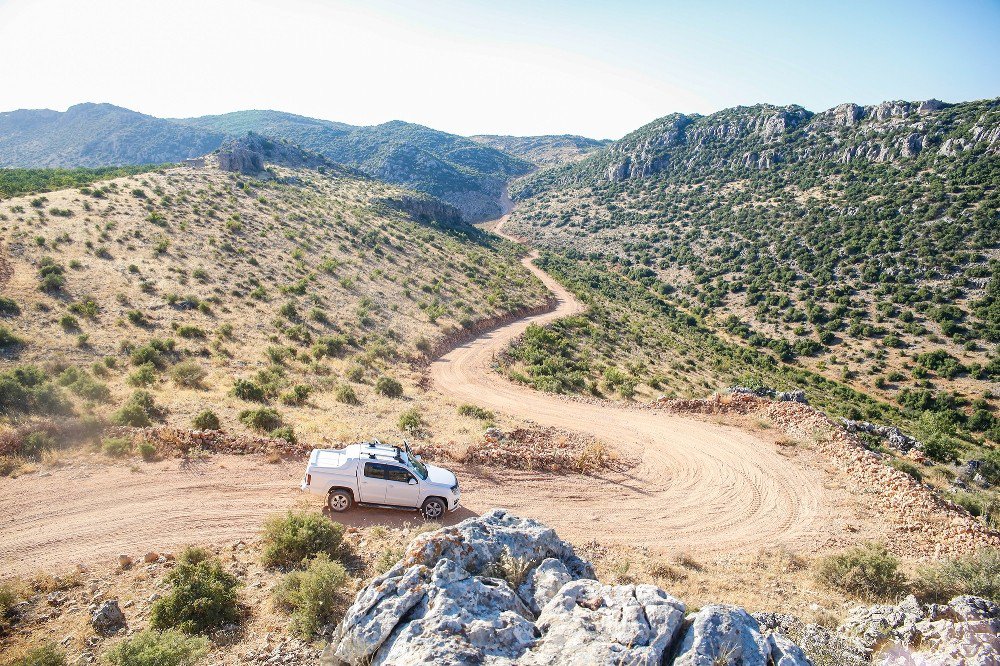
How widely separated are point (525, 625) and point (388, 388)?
1796 cm

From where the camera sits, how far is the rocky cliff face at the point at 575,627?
5.85m

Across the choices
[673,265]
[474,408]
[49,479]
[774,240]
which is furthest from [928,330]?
[49,479]

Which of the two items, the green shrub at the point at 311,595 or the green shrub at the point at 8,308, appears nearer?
the green shrub at the point at 311,595

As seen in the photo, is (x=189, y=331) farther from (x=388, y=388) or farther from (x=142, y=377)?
(x=388, y=388)

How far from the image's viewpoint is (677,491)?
53.3 ft

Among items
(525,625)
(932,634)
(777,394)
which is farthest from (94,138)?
(932,634)

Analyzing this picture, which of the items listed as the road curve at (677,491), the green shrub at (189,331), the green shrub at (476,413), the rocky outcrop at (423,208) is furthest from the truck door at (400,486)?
the rocky outcrop at (423,208)

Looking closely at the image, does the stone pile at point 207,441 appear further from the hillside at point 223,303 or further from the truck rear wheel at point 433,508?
the truck rear wheel at point 433,508

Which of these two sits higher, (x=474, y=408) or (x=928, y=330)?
(x=928, y=330)

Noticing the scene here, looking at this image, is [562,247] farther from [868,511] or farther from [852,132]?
[868,511]

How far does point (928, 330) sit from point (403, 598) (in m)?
57.9

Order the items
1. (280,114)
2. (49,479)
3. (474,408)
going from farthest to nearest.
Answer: (280,114) < (474,408) < (49,479)

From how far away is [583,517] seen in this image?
13883 mm

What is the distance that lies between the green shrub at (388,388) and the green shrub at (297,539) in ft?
40.8
